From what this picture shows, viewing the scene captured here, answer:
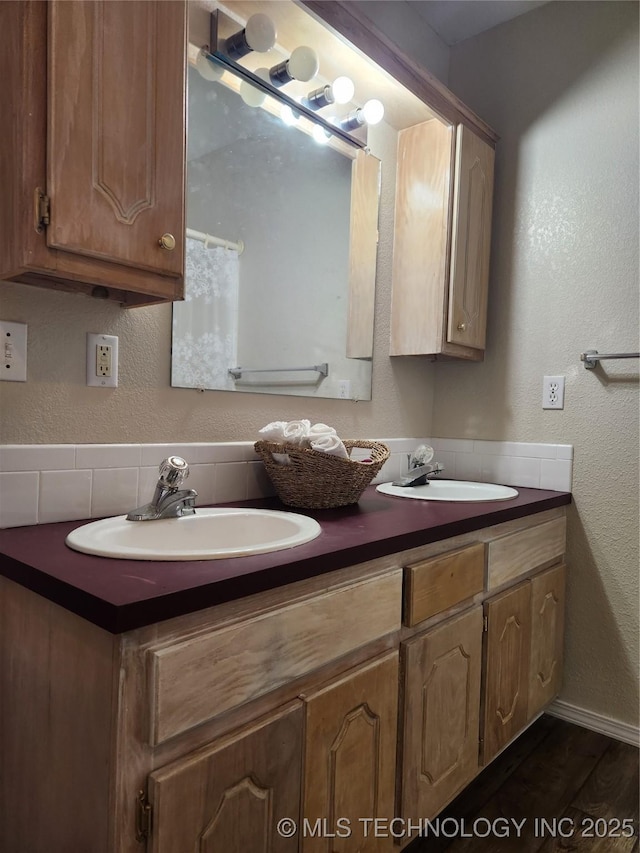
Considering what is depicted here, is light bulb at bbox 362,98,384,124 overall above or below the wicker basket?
above

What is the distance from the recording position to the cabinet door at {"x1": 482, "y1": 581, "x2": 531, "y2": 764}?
1.46 meters

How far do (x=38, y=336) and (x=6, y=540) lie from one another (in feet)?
1.30

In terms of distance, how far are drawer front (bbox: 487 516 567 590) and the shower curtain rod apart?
102 centimetres

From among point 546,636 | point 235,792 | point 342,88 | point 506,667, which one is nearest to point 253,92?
point 342,88

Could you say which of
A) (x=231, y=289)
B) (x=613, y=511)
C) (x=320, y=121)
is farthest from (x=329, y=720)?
(x=320, y=121)

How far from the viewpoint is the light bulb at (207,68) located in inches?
53.7

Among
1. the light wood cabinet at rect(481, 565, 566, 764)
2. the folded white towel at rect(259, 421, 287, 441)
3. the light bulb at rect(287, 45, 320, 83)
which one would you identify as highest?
the light bulb at rect(287, 45, 320, 83)

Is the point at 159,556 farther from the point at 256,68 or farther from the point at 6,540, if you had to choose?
the point at 256,68

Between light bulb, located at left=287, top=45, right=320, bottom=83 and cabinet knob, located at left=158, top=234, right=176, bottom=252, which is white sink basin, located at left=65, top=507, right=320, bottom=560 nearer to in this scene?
cabinet knob, located at left=158, top=234, right=176, bottom=252

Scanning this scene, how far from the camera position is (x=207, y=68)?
138 centimetres

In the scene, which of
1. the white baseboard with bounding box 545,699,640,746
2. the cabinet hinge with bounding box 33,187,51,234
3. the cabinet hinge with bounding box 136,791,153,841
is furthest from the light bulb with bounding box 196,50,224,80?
the white baseboard with bounding box 545,699,640,746

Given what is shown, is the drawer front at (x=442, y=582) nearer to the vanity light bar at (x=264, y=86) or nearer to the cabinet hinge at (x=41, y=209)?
the cabinet hinge at (x=41, y=209)

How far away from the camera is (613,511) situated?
184 cm

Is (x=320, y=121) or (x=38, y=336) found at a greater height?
(x=320, y=121)
